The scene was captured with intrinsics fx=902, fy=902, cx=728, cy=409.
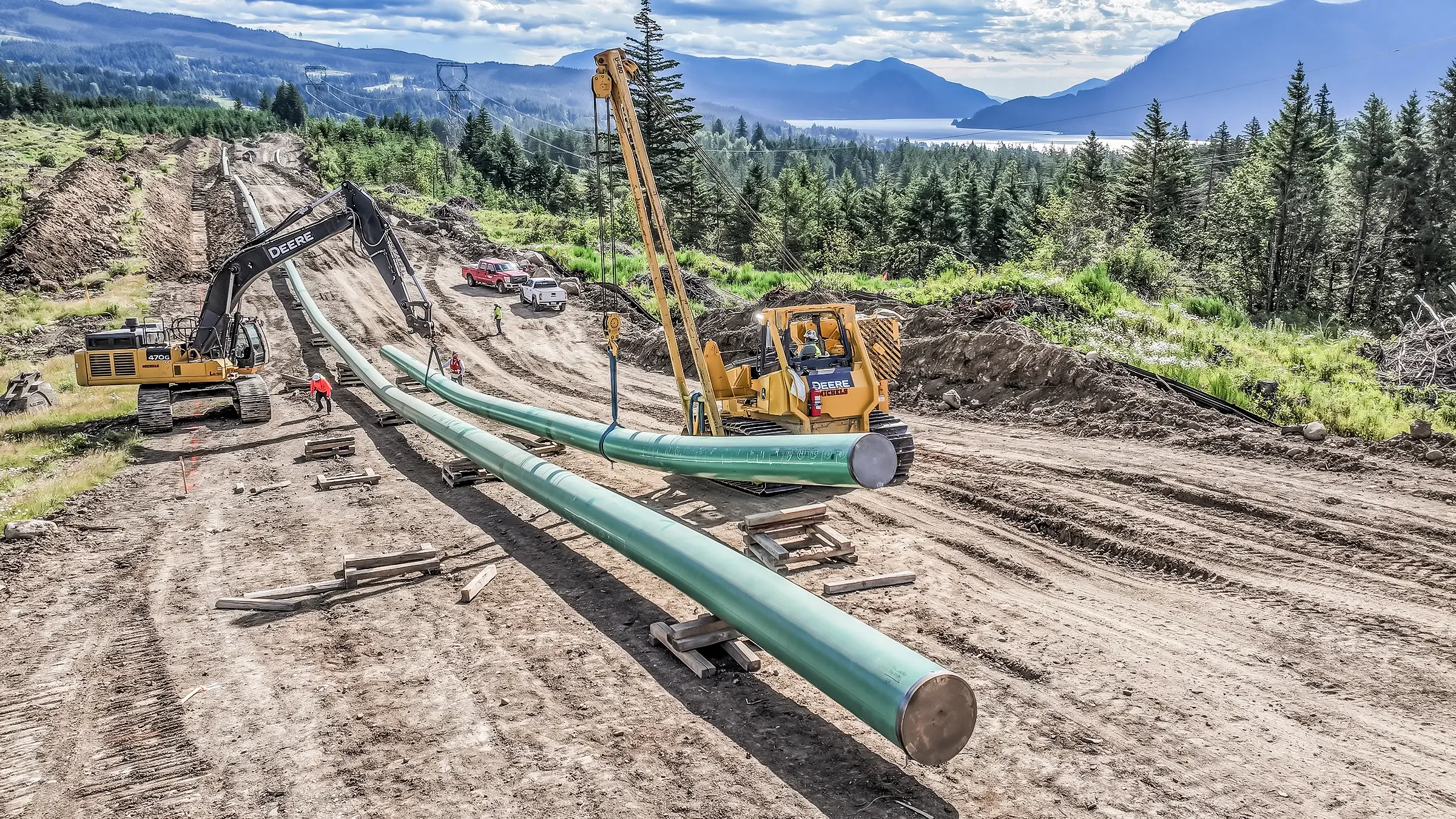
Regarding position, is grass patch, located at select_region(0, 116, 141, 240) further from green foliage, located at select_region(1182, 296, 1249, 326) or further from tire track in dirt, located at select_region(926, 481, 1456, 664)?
green foliage, located at select_region(1182, 296, 1249, 326)

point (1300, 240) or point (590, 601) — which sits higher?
point (1300, 240)

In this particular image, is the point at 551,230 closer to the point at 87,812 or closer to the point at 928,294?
the point at 928,294

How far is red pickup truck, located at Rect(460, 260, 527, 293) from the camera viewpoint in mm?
40906

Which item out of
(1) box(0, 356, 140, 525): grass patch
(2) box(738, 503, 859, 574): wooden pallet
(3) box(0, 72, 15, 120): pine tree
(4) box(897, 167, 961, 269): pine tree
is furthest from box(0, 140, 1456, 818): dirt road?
(3) box(0, 72, 15, 120): pine tree

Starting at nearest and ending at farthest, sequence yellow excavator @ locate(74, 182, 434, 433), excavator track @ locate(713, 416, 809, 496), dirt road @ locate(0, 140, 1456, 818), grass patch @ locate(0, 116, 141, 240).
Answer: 1. dirt road @ locate(0, 140, 1456, 818)
2. excavator track @ locate(713, 416, 809, 496)
3. yellow excavator @ locate(74, 182, 434, 433)
4. grass patch @ locate(0, 116, 141, 240)

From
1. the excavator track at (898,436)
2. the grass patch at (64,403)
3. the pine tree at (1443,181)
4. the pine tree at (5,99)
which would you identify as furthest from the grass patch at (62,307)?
the pine tree at (5,99)

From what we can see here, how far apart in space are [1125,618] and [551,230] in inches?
1996

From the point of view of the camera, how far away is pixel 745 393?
17.8m

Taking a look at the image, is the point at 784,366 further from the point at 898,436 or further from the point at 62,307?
the point at 62,307

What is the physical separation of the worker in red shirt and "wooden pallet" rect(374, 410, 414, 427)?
4.29ft

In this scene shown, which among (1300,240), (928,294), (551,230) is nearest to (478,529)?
(928,294)

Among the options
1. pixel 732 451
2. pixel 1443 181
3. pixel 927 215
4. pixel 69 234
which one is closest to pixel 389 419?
pixel 732 451

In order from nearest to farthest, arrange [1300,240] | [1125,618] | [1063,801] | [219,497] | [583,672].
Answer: [1063,801] < [583,672] < [1125,618] < [219,497] < [1300,240]

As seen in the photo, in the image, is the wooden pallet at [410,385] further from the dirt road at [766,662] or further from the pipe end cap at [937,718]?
the pipe end cap at [937,718]
